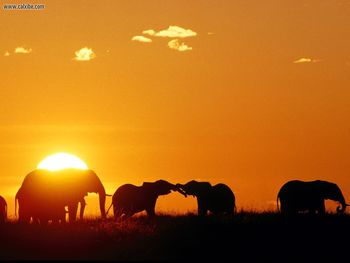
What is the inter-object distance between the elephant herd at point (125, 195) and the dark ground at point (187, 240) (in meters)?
3.46

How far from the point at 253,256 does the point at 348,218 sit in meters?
7.83

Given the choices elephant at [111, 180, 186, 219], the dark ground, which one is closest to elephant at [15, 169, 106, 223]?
elephant at [111, 180, 186, 219]

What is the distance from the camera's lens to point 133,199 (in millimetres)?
36719

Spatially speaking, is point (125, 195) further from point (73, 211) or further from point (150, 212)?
point (73, 211)

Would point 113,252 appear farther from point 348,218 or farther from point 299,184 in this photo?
point 299,184

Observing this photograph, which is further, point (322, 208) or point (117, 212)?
point (322, 208)

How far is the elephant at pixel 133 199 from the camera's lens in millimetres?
36344

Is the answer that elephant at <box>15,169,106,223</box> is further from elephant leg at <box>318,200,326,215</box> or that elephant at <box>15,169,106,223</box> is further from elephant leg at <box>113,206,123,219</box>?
elephant leg at <box>318,200,326,215</box>

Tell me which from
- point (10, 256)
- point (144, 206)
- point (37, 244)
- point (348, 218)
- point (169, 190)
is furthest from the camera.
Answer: point (169, 190)

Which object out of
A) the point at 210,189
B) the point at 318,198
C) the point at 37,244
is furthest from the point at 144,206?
the point at 37,244

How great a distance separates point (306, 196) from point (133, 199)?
712 centimetres

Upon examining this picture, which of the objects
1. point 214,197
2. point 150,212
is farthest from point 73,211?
point 214,197

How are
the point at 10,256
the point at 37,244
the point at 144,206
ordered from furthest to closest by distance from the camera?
the point at 144,206 < the point at 37,244 < the point at 10,256

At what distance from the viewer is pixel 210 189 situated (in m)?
39.8
